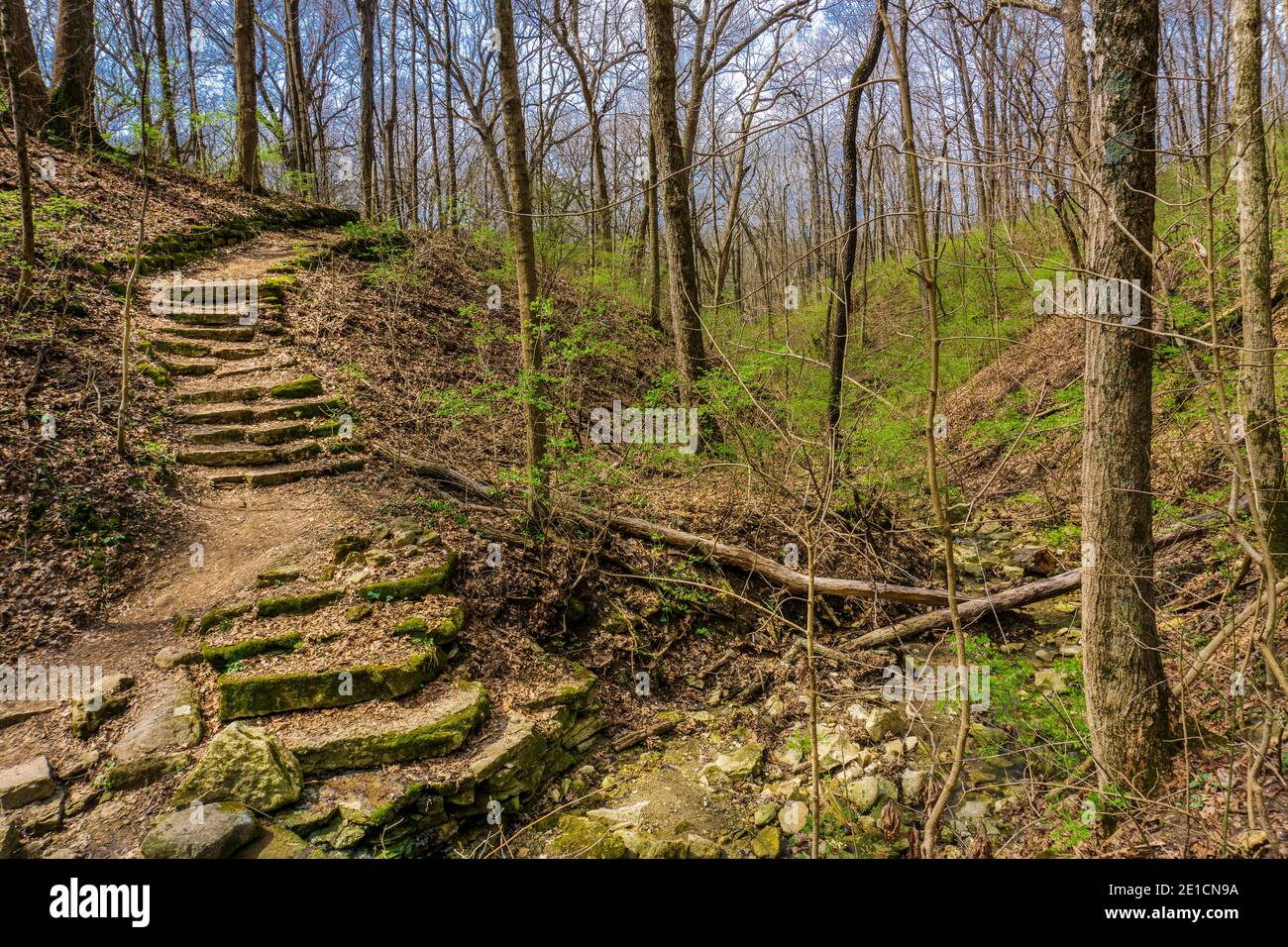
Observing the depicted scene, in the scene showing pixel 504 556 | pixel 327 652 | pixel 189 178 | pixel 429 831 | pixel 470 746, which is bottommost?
pixel 429 831

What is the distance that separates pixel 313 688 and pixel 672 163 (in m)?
6.62

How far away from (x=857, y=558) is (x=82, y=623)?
6.55m

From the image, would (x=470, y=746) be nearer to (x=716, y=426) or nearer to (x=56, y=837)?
(x=56, y=837)

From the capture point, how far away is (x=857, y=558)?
Answer: 6.46 meters

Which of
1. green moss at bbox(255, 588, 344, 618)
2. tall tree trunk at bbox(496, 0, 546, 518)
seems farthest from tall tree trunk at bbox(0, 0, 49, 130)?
green moss at bbox(255, 588, 344, 618)

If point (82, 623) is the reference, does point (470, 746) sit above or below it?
below

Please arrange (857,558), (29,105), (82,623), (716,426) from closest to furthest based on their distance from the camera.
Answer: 1. (82,623)
2. (857,558)
3. (716,426)
4. (29,105)

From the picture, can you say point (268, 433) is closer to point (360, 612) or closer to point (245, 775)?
point (360, 612)

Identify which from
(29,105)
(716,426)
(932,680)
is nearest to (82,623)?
(716,426)

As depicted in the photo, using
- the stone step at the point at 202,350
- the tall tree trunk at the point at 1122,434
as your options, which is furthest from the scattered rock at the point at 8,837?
the stone step at the point at 202,350

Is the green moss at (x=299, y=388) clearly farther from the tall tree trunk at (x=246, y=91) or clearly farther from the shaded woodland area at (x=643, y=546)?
the tall tree trunk at (x=246, y=91)

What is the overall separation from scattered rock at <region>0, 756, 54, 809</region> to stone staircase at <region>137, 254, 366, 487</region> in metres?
3.15

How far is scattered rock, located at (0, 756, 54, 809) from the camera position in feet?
10.1

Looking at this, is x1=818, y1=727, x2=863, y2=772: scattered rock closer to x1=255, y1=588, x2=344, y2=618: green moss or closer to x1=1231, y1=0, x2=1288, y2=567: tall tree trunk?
x1=1231, y1=0, x2=1288, y2=567: tall tree trunk
